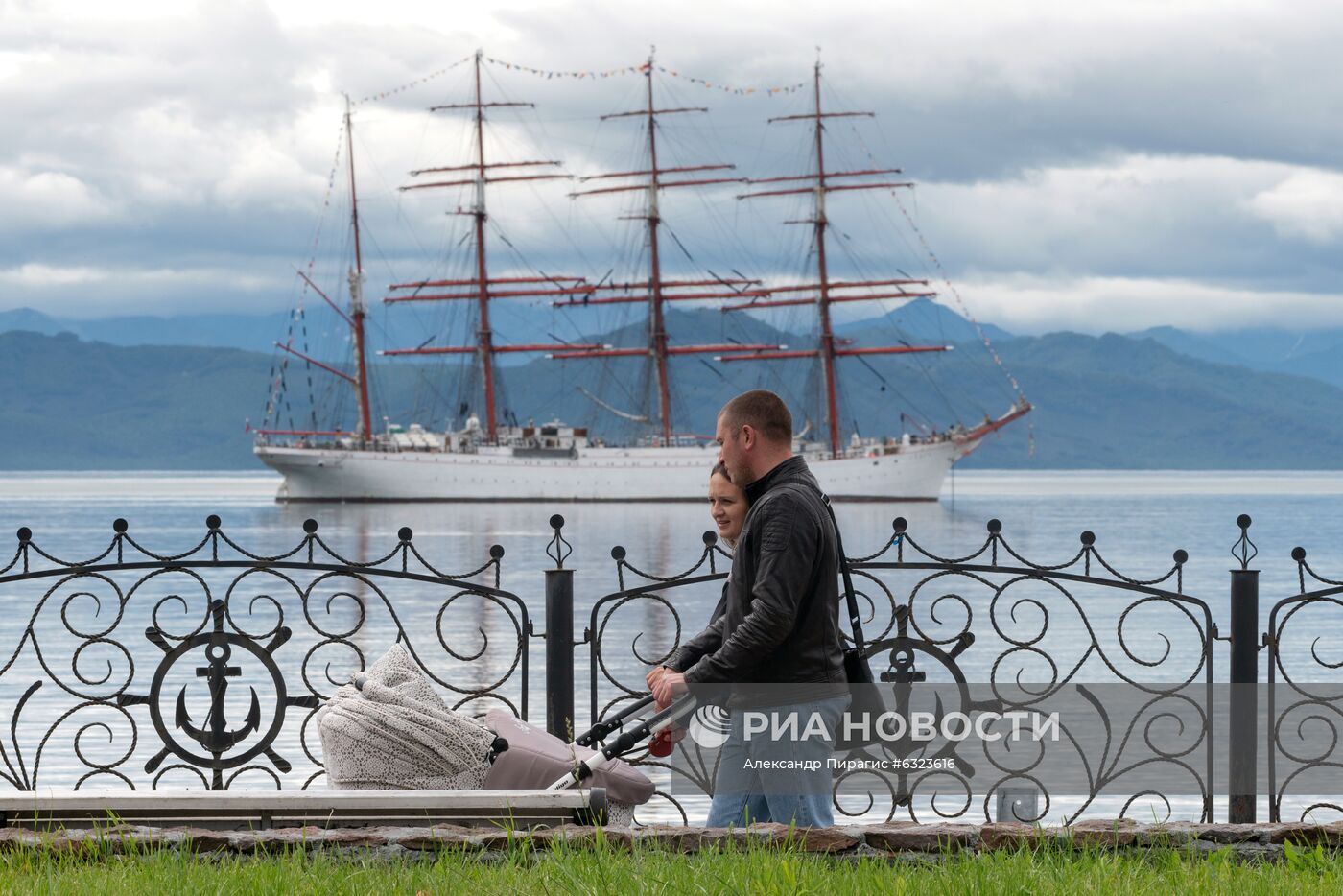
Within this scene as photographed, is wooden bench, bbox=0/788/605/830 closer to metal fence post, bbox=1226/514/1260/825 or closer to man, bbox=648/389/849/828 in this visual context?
man, bbox=648/389/849/828

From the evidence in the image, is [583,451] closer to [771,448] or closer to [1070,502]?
[1070,502]

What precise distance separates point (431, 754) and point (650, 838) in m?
0.72

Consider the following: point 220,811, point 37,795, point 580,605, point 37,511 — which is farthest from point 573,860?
point 37,511

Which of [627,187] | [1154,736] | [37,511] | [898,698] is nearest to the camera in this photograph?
[898,698]

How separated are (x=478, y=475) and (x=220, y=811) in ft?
266

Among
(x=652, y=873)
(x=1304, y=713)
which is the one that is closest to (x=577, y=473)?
(x=1304, y=713)

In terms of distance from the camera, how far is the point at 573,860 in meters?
3.97

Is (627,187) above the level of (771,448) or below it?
above

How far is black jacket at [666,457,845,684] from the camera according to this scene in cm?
417

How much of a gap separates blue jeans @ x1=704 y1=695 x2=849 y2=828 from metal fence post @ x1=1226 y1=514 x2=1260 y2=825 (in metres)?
1.90

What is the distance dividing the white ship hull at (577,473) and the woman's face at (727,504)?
7858cm

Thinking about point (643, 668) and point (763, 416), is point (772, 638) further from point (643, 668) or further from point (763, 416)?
point (643, 668)

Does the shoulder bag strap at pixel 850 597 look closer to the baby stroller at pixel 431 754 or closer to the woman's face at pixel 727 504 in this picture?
the woman's face at pixel 727 504

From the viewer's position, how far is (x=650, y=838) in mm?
4164
